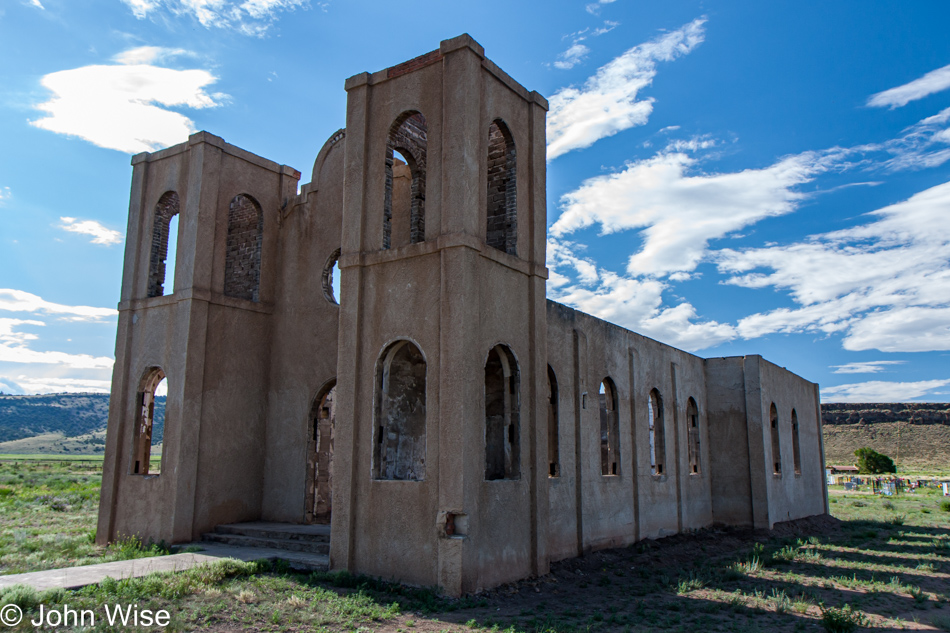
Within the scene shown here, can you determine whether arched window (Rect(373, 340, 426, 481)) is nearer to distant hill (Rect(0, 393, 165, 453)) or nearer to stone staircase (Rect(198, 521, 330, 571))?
stone staircase (Rect(198, 521, 330, 571))

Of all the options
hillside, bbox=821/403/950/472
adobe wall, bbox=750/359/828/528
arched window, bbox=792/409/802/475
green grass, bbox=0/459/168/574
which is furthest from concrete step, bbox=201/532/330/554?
hillside, bbox=821/403/950/472

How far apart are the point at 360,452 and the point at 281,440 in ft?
16.2

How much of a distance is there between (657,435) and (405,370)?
27.5 ft

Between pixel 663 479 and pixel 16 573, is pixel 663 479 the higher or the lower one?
the higher one

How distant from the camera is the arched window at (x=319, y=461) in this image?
46.8 ft

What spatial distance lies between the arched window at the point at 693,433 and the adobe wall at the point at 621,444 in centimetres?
14

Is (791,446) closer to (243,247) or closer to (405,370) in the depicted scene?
(405,370)

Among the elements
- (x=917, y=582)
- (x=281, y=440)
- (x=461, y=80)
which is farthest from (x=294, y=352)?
(x=917, y=582)

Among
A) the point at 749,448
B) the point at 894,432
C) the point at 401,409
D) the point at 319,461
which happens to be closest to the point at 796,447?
the point at 749,448

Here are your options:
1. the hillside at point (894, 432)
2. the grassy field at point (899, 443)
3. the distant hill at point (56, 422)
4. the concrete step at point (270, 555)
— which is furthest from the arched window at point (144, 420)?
the distant hill at point (56, 422)

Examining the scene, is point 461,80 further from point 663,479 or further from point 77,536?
point 77,536

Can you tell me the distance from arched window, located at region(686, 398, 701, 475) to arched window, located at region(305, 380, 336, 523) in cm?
1016

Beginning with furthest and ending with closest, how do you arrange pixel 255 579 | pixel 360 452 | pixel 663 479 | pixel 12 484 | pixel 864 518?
pixel 12 484
pixel 864 518
pixel 663 479
pixel 360 452
pixel 255 579

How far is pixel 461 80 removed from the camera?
10.7 metres
